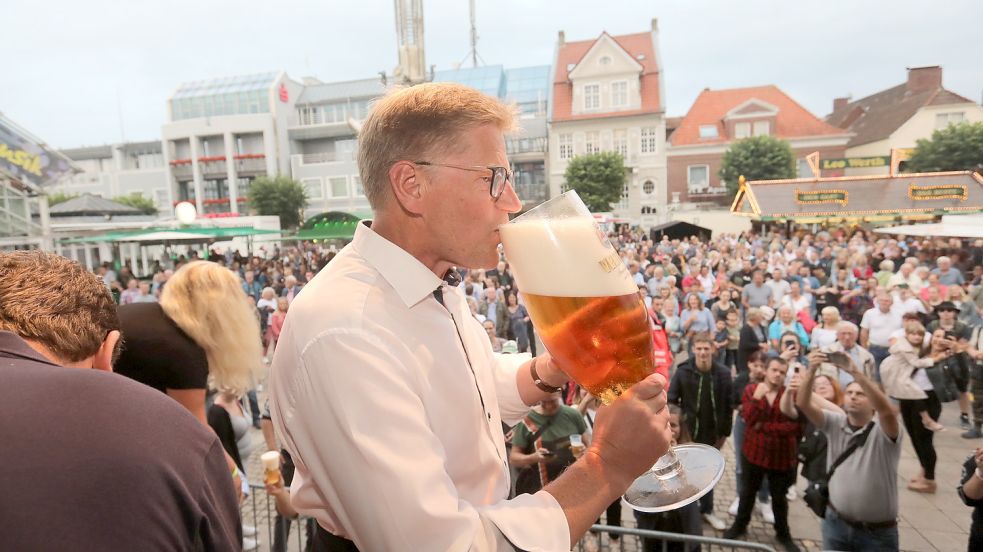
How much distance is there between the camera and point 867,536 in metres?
3.73

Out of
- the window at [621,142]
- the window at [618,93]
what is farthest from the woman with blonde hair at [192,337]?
the window at [618,93]

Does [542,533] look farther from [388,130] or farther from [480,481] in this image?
[388,130]

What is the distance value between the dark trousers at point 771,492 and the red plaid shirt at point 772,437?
0.26ft

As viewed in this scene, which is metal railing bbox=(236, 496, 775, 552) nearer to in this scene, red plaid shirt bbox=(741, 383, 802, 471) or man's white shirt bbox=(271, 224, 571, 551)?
red plaid shirt bbox=(741, 383, 802, 471)

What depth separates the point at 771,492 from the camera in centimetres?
469

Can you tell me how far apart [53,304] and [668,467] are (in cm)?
146

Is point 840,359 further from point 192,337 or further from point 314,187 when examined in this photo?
point 314,187

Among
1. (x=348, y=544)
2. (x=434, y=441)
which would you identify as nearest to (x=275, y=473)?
(x=348, y=544)

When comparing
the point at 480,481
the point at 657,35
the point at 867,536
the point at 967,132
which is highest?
the point at 657,35

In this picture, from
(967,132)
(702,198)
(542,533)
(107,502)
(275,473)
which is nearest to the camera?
(107,502)

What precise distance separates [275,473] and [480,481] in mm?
2237

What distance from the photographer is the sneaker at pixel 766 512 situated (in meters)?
5.01

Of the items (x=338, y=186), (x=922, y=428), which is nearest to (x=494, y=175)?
(x=922, y=428)

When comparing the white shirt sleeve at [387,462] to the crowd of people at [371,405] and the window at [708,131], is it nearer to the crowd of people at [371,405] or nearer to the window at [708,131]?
the crowd of people at [371,405]
